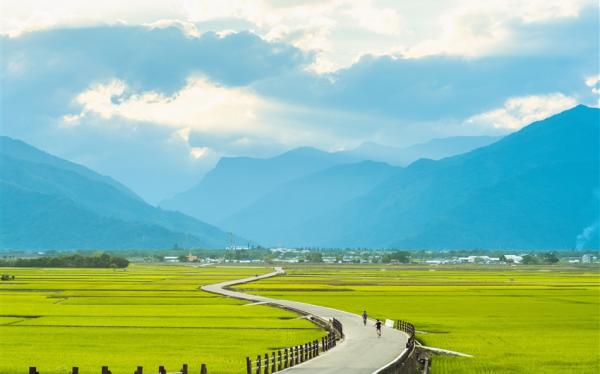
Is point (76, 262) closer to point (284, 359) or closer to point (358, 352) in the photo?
point (358, 352)

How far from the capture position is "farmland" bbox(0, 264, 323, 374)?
3792 cm

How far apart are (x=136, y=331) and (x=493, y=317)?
2544 centimetres

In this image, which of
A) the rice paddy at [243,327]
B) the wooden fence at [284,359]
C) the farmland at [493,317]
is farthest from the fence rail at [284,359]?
the farmland at [493,317]

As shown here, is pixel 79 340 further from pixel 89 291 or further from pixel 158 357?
pixel 89 291

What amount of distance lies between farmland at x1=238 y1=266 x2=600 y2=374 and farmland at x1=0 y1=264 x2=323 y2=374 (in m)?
8.22

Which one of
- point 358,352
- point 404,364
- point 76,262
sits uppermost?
point 76,262

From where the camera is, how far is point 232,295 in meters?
83.4

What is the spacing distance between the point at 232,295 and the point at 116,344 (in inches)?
1554

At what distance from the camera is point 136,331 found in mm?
50562

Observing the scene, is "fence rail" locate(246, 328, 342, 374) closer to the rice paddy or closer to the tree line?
the rice paddy

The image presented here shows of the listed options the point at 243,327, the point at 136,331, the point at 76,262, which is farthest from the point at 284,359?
the point at 76,262

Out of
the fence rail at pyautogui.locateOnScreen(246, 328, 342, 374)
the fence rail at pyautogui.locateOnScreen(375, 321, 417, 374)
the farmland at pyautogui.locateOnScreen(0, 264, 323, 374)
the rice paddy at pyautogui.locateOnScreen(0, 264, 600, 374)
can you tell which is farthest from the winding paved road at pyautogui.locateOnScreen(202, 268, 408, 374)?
the farmland at pyautogui.locateOnScreen(0, 264, 323, 374)

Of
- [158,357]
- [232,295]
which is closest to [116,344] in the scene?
[158,357]

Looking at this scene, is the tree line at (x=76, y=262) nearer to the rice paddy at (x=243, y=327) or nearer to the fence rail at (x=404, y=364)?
the rice paddy at (x=243, y=327)
